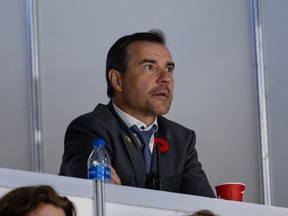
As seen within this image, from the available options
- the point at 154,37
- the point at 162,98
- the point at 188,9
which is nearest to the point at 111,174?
the point at 162,98

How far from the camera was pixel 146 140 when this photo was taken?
346cm

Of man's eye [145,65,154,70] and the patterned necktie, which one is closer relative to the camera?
the patterned necktie

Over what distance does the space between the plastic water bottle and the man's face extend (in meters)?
0.39

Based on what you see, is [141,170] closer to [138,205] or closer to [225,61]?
[138,205]

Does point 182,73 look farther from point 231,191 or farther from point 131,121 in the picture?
point 231,191

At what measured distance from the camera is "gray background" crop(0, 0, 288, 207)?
176 inches

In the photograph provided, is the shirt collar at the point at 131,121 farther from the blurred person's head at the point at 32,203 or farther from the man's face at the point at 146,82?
the blurred person's head at the point at 32,203

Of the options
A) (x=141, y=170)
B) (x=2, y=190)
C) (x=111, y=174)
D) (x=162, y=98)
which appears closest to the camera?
(x=2, y=190)

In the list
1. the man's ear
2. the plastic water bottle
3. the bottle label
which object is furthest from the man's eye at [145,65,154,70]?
the bottle label

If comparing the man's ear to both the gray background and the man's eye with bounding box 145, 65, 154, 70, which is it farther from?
the gray background

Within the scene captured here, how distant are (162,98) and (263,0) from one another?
1.30m

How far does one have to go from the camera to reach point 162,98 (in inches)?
140

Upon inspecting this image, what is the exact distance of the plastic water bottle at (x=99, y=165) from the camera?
2.80 metres

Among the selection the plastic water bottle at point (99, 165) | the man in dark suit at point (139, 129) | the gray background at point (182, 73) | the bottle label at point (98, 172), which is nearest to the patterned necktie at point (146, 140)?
the man in dark suit at point (139, 129)
